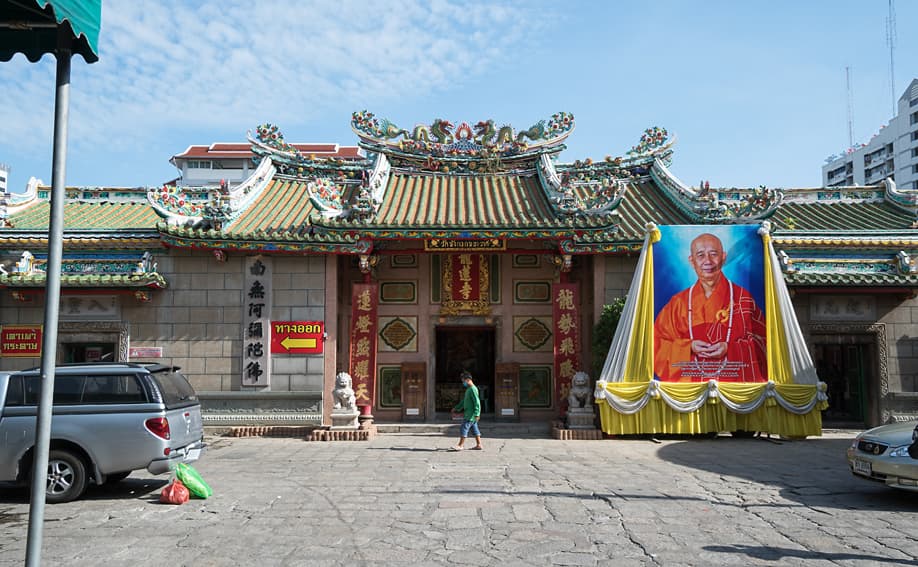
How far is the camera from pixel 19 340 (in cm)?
1443

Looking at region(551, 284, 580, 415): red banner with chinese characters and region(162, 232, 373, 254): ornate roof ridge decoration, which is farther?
region(551, 284, 580, 415): red banner with chinese characters

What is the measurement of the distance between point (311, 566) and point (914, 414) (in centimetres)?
1396

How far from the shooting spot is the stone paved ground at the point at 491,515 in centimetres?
579

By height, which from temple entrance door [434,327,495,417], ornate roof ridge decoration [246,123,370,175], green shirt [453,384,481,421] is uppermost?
ornate roof ridge decoration [246,123,370,175]

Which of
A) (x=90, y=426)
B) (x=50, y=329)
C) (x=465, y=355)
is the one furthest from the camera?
(x=465, y=355)

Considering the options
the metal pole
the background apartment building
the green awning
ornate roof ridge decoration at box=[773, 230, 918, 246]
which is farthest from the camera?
the background apartment building

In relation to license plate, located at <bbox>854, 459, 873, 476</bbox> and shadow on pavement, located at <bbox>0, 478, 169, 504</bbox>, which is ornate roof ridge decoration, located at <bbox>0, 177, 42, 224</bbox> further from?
license plate, located at <bbox>854, 459, 873, 476</bbox>

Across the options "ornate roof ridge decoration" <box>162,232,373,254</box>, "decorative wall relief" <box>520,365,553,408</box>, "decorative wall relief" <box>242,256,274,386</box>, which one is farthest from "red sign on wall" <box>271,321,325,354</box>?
"decorative wall relief" <box>520,365,553,408</box>

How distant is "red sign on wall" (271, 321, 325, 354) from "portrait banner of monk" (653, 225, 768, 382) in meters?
6.92

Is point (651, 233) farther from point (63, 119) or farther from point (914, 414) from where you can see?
point (63, 119)

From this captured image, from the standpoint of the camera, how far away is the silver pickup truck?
775 centimetres

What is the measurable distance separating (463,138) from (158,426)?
11763 mm

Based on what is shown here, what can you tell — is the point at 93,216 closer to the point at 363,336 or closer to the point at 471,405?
the point at 363,336

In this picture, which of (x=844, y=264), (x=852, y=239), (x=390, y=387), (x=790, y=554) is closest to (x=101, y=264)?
(x=390, y=387)
